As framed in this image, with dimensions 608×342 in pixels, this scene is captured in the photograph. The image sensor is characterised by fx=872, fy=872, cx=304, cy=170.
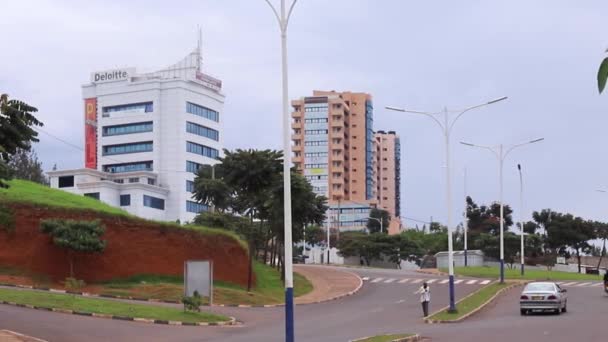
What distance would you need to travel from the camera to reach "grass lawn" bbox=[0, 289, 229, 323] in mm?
30859

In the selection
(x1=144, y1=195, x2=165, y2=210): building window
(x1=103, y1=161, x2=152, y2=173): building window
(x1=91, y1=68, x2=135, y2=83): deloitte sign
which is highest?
(x1=91, y1=68, x2=135, y2=83): deloitte sign

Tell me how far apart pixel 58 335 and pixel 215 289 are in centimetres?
1993

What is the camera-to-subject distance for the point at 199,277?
33594mm

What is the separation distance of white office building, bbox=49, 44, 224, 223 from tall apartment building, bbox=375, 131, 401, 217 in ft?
207

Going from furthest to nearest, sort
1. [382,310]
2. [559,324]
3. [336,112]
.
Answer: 1. [336,112]
2. [382,310]
3. [559,324]

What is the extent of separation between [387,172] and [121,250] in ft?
434

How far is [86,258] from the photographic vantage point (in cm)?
4166

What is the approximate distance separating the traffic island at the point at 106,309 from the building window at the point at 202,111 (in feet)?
253

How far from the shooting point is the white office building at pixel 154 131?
350 feet

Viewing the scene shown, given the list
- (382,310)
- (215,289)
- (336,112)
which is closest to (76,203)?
(215,289)

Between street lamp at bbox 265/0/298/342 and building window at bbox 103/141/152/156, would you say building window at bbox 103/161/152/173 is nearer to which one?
building window at bbox 103/141/152/156

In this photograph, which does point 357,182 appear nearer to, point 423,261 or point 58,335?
point 423,261

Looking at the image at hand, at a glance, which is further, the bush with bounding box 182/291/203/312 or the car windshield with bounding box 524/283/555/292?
the car windshield with bounding box 524/283/555/292

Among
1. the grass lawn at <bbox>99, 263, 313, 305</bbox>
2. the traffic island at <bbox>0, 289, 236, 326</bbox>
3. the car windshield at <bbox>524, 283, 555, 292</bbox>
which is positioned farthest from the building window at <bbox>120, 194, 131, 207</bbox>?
the car windshield at <bbox>524, 283, 555, 292</bbox>
